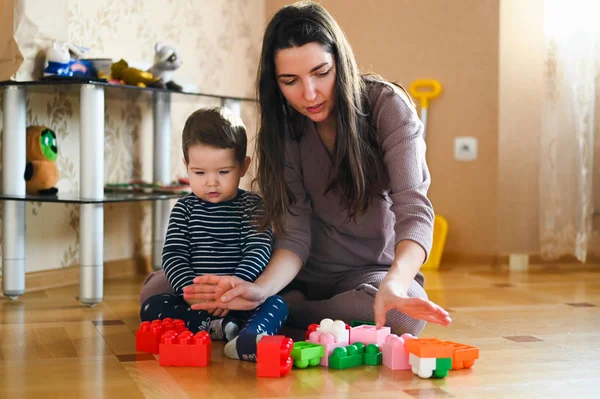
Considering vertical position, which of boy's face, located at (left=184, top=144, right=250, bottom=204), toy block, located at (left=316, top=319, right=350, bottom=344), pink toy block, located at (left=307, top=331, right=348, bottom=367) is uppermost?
boy's face, located at (left=184, top=144, right=250, bottom=204)

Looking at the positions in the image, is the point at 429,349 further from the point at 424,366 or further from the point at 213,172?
the point at 213,172

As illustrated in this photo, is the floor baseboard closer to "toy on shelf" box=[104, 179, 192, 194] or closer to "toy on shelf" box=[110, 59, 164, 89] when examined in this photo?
"toy on shelf" box=[104, 179, 192, 194]

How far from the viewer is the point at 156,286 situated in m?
1.93

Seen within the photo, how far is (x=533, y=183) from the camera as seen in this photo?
3.16m

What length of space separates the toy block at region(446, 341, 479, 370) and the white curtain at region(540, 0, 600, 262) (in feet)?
5.61

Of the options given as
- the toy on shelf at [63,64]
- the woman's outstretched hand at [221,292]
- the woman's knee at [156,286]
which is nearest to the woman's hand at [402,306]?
the woman's outstretched hand at [221,292]

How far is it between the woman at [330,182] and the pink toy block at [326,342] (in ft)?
0.31

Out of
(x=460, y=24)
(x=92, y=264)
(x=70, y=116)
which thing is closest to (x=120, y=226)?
(x=70, y=116)

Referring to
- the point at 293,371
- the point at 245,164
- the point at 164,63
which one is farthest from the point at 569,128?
the point at 293,371

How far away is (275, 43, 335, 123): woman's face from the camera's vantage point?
5.01ft

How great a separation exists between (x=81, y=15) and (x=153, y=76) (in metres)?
0.36

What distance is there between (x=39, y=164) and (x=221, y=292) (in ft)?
3.15

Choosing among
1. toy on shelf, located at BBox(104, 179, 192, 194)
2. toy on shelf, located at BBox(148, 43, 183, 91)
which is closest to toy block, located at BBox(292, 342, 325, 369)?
toy on shelf, located at BBox(104, 179, 192, 194)

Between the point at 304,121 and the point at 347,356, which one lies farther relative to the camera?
the point at 304,121
